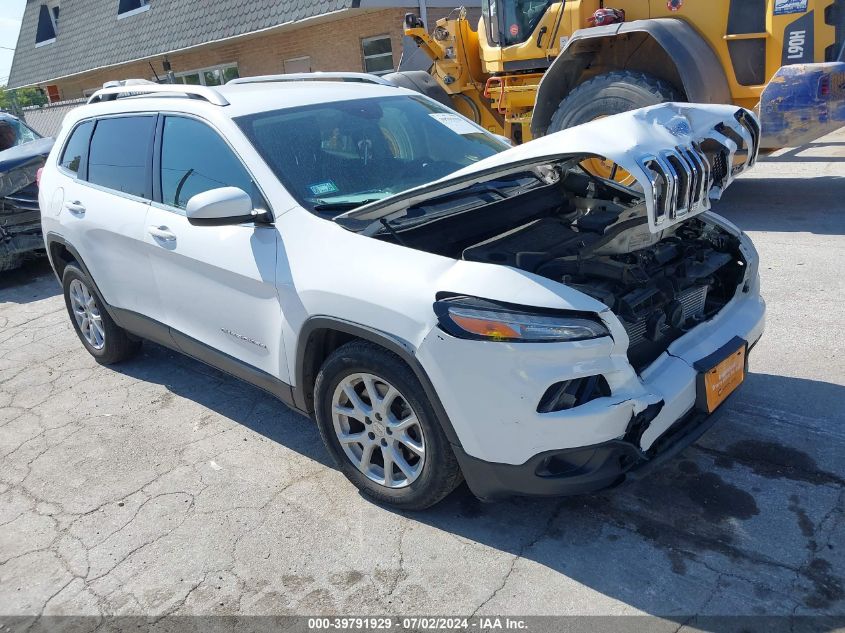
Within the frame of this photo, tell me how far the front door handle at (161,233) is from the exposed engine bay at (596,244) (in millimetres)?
1353

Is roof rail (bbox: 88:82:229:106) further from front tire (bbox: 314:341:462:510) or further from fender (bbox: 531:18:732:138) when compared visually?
fender (bbox: 531:18:732:138)

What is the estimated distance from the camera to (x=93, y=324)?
4.99 meters

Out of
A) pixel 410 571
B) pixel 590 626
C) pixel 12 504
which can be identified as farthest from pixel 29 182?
pixel 590 626

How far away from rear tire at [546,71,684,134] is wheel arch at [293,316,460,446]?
4.84 m

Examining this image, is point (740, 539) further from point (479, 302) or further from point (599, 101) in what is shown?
point (599, 101)

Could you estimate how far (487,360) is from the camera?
8.09 ft

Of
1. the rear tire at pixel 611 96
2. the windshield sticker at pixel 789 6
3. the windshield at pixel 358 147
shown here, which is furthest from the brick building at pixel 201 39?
the windshield at pixel 358 147

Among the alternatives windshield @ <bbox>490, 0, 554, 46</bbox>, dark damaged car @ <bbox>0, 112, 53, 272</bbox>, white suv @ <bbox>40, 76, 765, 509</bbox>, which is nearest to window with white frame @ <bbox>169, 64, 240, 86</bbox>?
dark damaged car @ <bbox>0, 112, 53, 272</bbox>

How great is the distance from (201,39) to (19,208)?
10.7m

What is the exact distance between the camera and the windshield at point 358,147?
10.9 feet

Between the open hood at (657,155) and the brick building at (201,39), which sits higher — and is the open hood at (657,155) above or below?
below

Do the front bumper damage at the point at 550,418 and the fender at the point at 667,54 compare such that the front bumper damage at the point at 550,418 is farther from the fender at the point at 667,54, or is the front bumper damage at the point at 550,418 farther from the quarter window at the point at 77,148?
the fender at the point at 667,54

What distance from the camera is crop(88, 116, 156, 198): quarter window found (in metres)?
4.00

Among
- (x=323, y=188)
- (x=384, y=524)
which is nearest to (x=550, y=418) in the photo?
(x=384, y=524)
